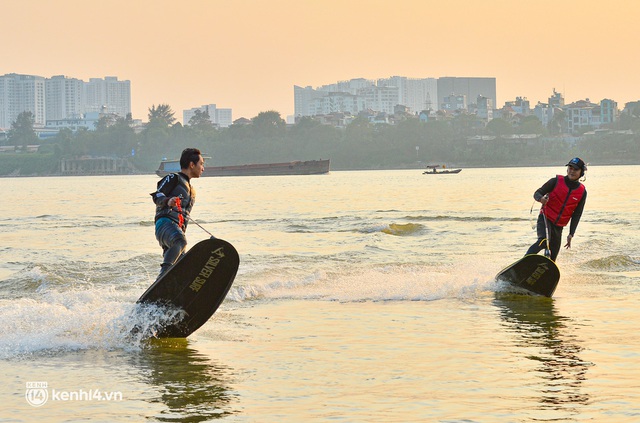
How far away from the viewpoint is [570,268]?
18.0 metres

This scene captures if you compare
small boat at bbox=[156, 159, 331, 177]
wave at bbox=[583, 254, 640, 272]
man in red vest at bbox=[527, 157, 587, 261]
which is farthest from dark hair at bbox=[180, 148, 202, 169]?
small boat at bbox=[156, 159, 331, 177]

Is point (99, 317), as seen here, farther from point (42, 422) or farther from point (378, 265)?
point (378, 265)

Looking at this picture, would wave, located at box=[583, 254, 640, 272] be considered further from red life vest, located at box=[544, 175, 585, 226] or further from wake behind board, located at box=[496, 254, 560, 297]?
red life vest, located at box=[544, 175, 585, 226]

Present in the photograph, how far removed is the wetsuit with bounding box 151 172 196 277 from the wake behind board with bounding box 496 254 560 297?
512cm

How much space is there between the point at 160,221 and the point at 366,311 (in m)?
3.41

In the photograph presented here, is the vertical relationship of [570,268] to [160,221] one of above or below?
below

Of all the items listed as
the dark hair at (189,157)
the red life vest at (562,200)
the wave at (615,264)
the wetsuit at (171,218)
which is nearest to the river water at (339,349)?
the wave at (615,264)

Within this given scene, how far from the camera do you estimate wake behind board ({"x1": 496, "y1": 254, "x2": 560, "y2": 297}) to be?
13.4 metres

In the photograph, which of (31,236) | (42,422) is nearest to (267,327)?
(42,422)

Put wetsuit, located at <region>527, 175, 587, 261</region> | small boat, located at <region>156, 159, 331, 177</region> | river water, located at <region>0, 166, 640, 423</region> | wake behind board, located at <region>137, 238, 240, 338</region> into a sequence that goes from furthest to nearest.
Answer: small boat, located at <region>156, 159, 331, 177</region>
wetsuit, located at <region>527, 175, 587, 261</region>
wake behind board, located at <region>137, 238, 240, 338</region>
river water, located at <region>0, 166, 640, 423</region>

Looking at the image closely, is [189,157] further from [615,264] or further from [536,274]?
[615,264]

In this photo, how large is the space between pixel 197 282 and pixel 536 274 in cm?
523

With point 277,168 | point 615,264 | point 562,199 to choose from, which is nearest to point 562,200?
point 562,199

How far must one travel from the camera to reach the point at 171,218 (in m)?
10.4
